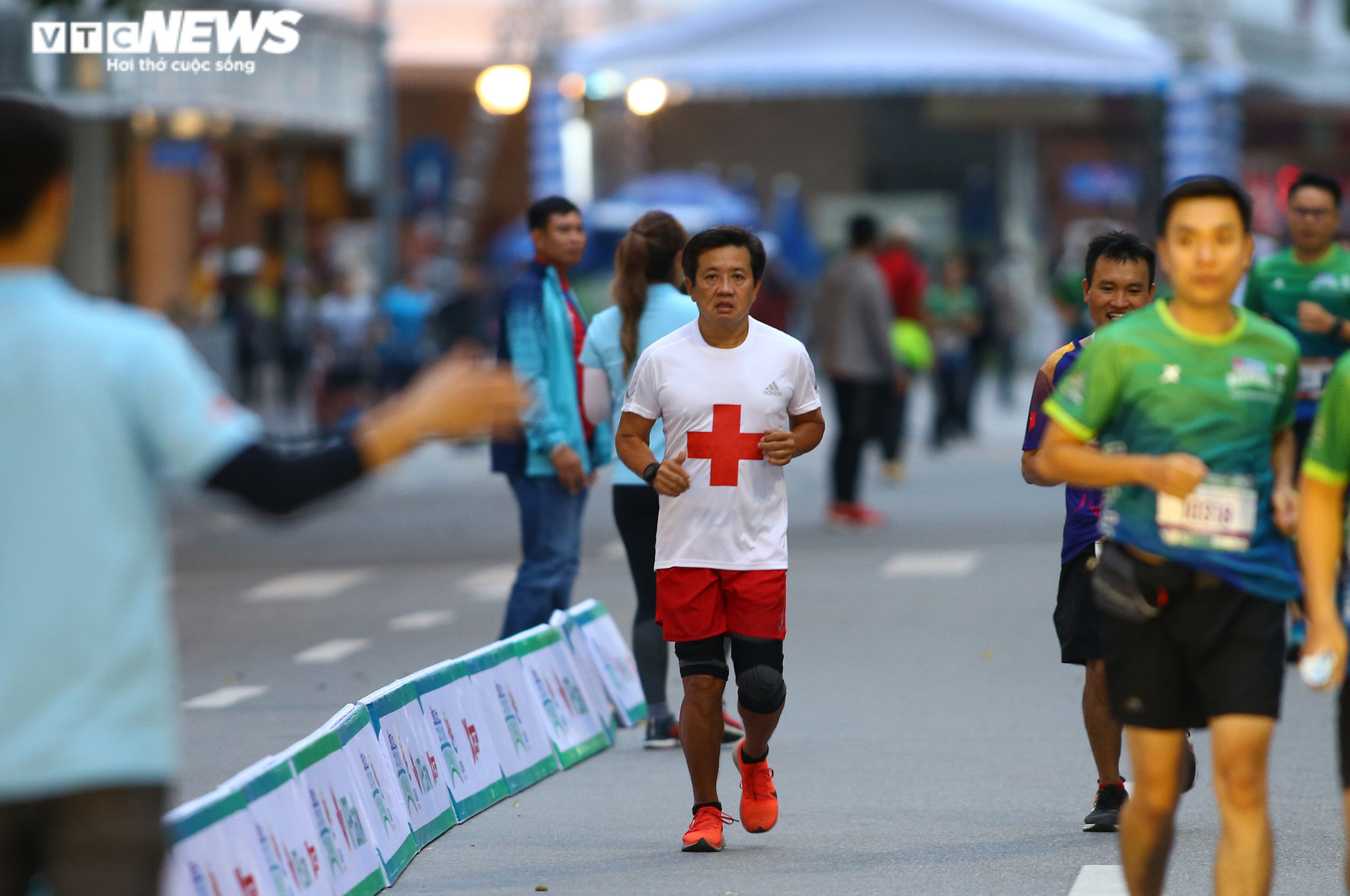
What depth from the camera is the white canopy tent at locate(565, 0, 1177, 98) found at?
752 inches

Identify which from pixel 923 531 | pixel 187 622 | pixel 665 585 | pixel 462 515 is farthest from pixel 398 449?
pixel 462 515

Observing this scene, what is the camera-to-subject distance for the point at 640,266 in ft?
26.0

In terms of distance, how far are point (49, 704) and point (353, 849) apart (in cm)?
254

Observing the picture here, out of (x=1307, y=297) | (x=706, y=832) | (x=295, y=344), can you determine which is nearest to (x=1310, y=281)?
(x=1307, y=297)

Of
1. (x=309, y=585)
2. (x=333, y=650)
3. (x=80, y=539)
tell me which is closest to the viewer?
(x=80, y=539)

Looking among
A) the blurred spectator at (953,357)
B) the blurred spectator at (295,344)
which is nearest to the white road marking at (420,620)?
the blurred spectator at (953,357)

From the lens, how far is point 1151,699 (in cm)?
452

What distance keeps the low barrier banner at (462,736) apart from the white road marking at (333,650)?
3.17 m

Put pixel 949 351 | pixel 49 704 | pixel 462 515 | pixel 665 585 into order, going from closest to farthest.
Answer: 1. pixel 49 704
2. pixel 665 585
3. pixel 462 515
4. pixel 949 351

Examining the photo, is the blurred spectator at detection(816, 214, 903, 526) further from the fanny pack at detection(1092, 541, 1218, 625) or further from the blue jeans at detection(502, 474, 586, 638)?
the fanny pack at detection(1092, 541, 1218, 625)

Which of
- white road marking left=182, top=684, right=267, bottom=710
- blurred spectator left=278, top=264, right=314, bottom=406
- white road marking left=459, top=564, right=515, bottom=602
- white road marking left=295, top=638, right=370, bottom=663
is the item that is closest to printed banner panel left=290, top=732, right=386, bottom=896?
white road marking left=182, top=684, right=267, bottom=710

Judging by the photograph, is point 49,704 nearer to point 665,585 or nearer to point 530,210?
point 665,585

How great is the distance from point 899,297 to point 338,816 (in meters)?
14.6

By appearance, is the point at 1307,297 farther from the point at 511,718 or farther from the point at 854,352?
the point at 854,352
